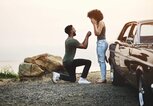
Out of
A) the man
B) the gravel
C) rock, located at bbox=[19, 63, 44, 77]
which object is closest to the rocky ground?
the gravel

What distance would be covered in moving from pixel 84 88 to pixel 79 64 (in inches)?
54.7

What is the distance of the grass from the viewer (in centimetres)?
1854

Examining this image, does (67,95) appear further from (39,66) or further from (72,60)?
(39,66)

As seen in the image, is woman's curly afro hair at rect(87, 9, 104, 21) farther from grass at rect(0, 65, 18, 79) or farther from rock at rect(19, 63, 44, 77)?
grass at rect(0, 65, 18, 79)

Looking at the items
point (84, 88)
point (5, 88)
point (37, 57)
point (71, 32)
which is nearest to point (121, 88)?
point (84, 88)

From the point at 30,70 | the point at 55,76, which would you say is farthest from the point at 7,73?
the point at 55,76

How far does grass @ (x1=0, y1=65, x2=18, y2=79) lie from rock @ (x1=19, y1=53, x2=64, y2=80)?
87cm

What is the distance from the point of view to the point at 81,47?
553 inches

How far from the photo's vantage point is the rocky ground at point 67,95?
Result: 10.7 metres

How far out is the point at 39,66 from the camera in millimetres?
17578

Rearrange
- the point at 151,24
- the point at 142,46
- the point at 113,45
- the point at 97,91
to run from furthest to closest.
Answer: the point at 113,45 → the point at 97,91 → the point at 151,24 → the point at 142,46

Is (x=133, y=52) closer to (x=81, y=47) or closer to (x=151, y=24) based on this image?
(x=151, y=24)

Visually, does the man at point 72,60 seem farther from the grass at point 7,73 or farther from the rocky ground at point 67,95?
the grass at point 7,73

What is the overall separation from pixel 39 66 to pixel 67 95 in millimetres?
5814
